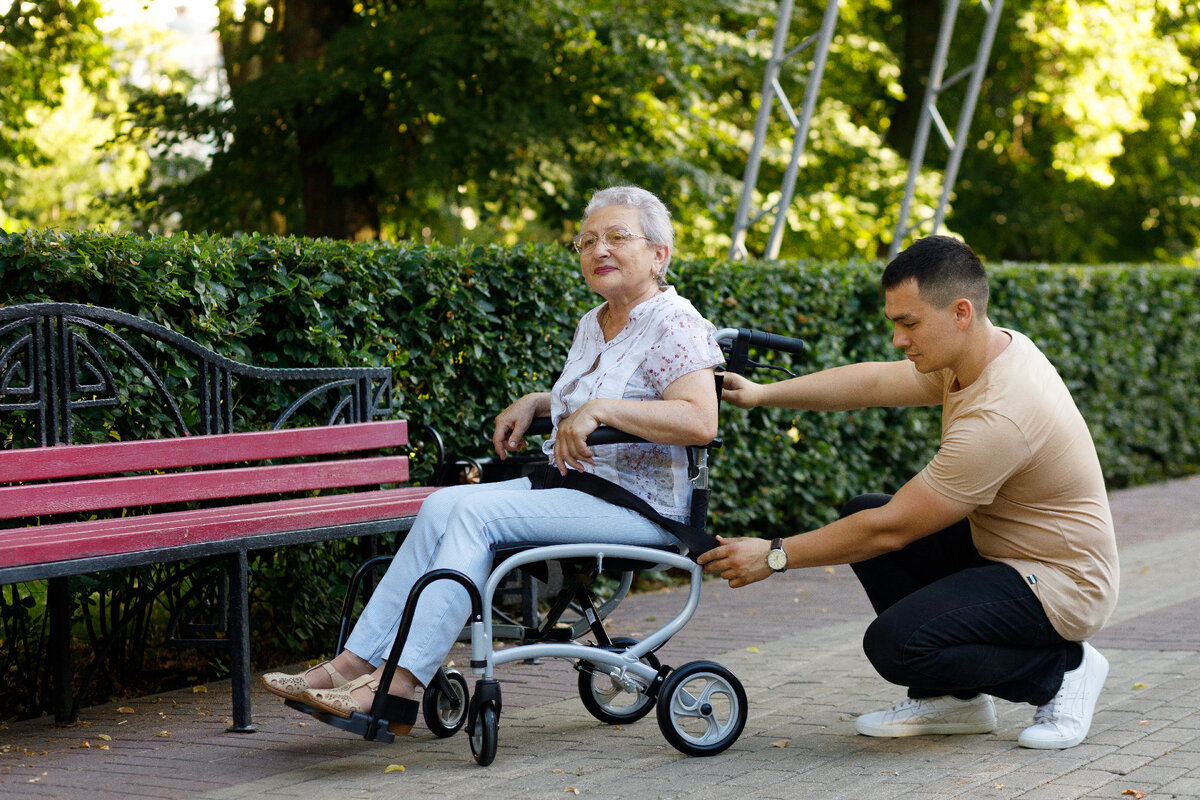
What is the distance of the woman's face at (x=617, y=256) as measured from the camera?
4238mm

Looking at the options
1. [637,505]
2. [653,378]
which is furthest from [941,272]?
[637,505]

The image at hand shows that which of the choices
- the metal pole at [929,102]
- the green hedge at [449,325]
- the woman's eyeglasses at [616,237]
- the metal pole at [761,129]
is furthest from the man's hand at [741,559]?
the metal pole at [929,102]

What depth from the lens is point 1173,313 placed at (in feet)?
43.6

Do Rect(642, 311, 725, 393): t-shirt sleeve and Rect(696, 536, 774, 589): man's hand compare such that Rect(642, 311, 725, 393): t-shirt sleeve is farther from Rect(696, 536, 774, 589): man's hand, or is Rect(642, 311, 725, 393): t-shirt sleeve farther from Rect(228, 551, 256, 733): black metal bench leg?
Rect(228, 551, 256, 733): black metal bench leg

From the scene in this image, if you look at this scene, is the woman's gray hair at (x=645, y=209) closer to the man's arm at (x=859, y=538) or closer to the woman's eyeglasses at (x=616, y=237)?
the woman's eyeglasses at (x=616, y=237)

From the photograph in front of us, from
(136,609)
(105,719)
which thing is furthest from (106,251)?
(105,719)

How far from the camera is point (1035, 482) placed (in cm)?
404

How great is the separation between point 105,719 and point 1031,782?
3085 mm

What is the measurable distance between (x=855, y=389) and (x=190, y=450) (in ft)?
7.46

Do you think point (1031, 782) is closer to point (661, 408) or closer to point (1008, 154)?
point (661, 408)

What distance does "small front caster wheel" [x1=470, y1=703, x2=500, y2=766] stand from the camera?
12.9 feet

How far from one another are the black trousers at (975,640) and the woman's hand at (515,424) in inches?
51.1

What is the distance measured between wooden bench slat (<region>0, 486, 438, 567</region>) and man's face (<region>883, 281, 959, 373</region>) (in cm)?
197

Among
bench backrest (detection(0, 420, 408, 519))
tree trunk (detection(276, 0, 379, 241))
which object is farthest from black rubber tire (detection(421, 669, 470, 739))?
tree trunk (detection(276, 0, 379, 241))
